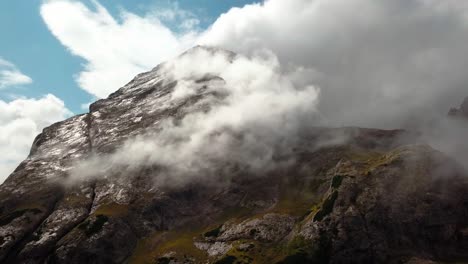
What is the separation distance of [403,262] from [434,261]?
14.9 metres

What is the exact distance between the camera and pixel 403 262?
19962cm

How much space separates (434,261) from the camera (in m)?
200

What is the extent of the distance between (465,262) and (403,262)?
2743cm

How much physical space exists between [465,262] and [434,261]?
1308 centimetres

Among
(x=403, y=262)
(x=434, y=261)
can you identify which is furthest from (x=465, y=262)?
(x=403, y=262)

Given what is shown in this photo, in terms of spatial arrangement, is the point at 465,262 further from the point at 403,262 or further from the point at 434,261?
the point at 403,262

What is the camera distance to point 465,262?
195m
